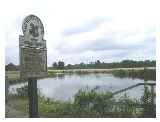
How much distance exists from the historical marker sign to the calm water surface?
7.0 inches

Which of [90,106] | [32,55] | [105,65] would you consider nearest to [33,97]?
[32,55]

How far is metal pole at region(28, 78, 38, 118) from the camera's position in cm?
355

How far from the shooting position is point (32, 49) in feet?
11.4

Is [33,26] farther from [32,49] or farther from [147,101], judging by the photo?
[147,101]

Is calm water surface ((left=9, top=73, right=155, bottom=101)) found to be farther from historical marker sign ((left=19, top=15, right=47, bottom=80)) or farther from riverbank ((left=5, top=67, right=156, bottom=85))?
historical marker sign ((left=19, top=15, right=47, bottom=80))

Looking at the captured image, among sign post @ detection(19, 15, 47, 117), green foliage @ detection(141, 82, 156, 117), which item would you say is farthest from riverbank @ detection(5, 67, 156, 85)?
green foliage @ detection(141, 82, 156, 117)

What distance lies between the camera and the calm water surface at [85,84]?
11.6ft

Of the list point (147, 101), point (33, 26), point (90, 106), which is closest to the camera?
point (33, 26)

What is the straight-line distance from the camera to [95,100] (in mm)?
3793

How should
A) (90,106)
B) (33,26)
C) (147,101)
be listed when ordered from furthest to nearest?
(90,106) → (147,101) → (33,26)

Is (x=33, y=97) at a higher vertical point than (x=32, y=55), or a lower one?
lower

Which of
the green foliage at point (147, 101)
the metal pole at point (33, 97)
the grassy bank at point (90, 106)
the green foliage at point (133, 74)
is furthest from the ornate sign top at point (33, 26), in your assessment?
the green foliage at point (147, 101)

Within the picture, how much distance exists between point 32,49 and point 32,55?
0.19 ft

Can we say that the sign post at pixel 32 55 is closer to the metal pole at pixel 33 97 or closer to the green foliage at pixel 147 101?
the metal pole at pixel 33 97
